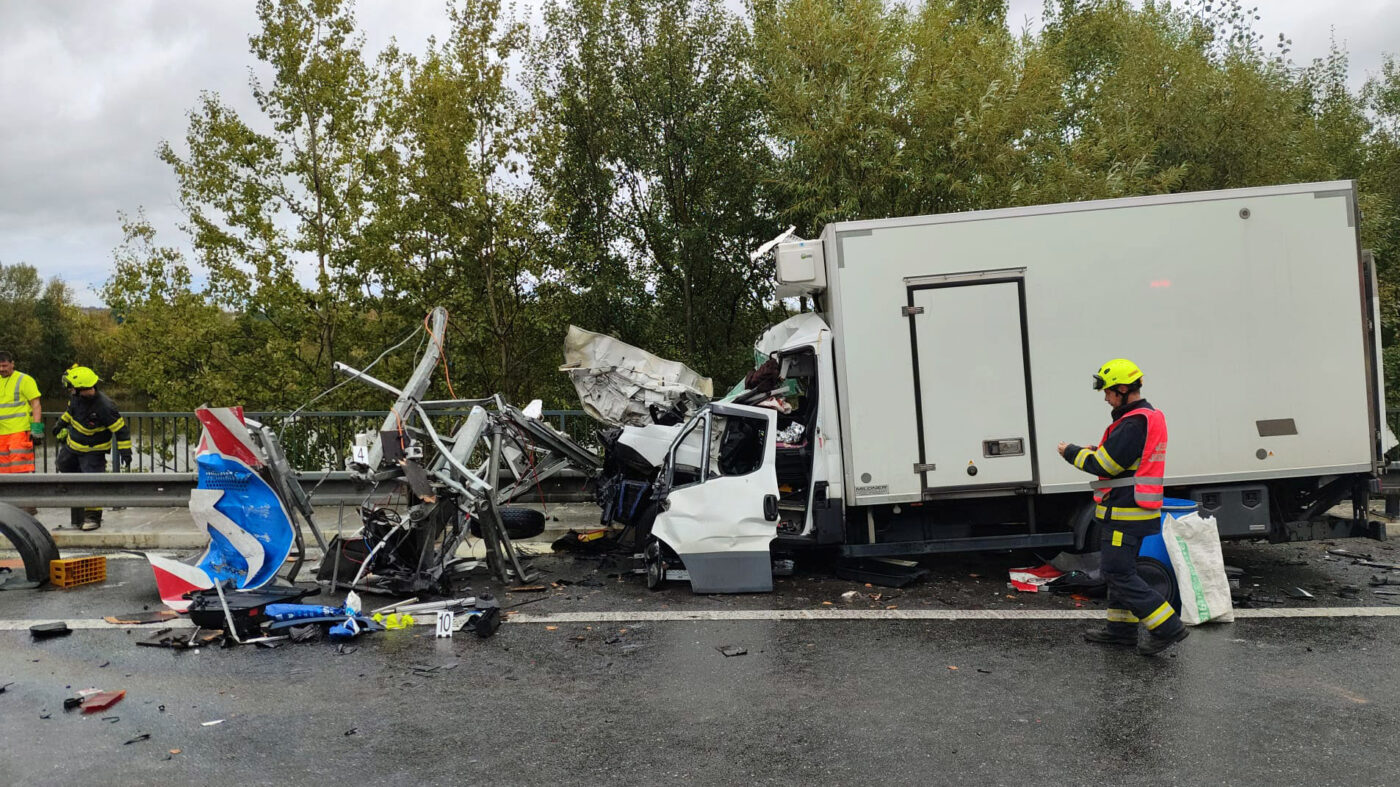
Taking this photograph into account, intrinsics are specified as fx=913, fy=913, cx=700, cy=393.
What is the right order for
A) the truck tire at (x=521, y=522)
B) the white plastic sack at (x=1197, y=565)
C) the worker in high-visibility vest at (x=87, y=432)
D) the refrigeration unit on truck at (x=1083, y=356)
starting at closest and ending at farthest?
the white plastic sack at (x=1197, y=565) → the refrigeration unit on truck at (x=1083, y=356) → the truck tire at (x=521, y=522) → the worker in high-visibility vest at (x=87, y=432)

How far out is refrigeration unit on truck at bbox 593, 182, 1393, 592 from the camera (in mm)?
6547

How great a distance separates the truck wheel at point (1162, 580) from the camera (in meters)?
5.76

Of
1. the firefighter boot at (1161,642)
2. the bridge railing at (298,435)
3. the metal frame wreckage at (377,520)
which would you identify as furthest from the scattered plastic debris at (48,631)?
the firefighter boot at (1161,642)

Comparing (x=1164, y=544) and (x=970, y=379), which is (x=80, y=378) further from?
(x=1164, y=544)

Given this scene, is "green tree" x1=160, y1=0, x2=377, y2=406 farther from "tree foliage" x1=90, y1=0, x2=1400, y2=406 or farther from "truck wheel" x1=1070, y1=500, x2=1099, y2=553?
"truck wheel" x1=1070, y1=500, x2=1099, y2=553

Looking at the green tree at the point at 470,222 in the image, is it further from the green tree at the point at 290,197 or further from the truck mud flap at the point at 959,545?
the truck mud flap at the point at 959,545

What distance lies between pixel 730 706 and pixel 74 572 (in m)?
5.63

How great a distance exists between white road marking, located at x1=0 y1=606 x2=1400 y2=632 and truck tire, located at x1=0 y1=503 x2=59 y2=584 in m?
1.06

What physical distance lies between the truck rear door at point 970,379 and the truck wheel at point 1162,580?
3.38 feet

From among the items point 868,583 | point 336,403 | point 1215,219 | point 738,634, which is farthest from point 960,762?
point 336,403

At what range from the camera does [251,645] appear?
5613 millimetres

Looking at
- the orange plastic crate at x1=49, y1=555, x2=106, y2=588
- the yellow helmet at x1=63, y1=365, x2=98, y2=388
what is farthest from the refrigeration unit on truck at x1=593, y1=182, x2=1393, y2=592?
the yellow helmet at x1=63, y1=365, x2=98, y2=388

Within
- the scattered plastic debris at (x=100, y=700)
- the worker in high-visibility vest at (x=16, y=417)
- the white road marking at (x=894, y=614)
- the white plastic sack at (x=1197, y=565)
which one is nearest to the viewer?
the scattered plastic debris at (x=100, y=700)

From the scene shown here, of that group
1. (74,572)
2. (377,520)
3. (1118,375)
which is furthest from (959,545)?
(74,572)
